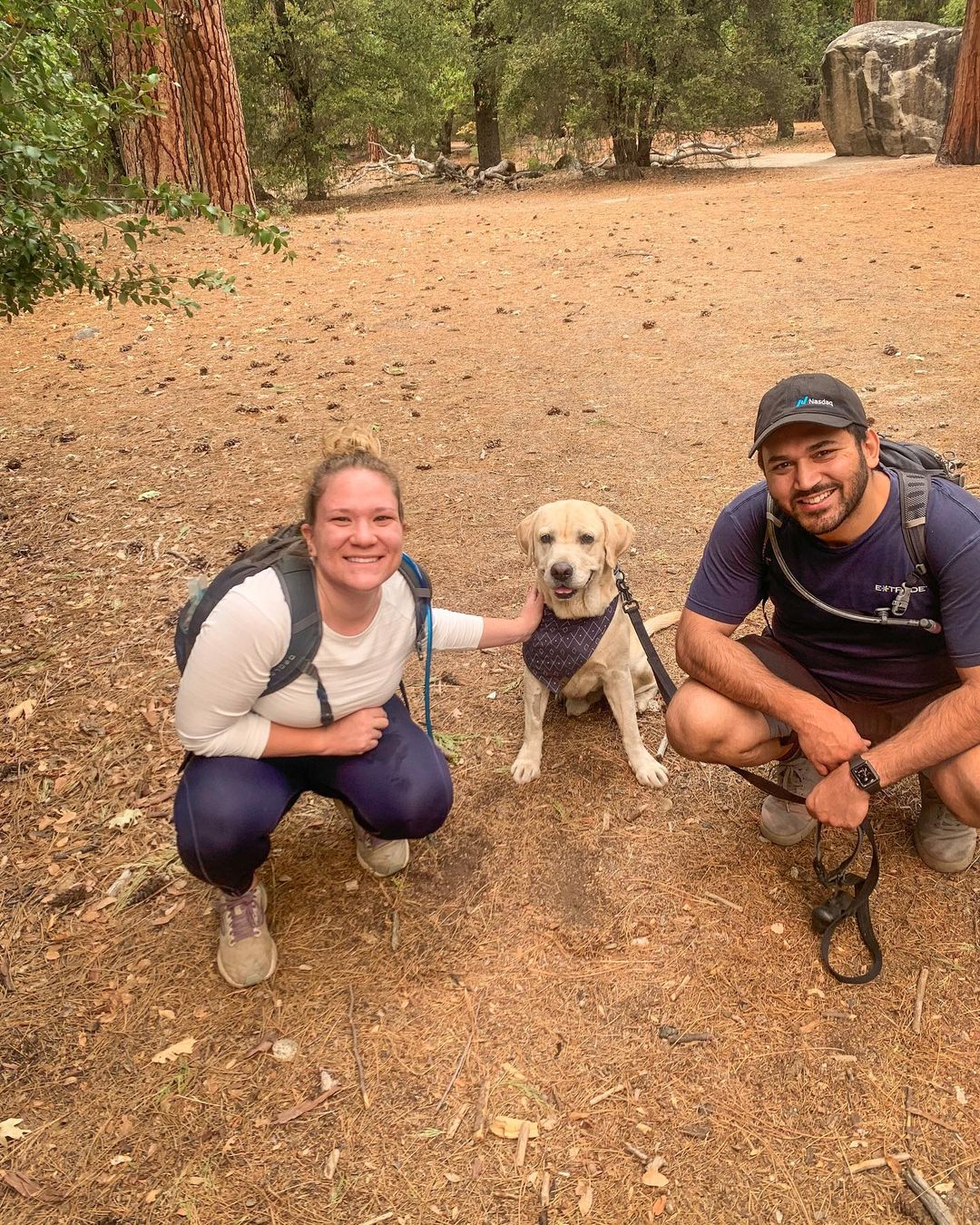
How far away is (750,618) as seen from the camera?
437 cm

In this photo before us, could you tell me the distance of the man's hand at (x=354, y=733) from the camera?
254 centimetres

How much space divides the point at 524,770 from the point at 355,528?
1.57 meters

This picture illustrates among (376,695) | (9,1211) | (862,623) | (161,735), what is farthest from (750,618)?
(9,1211)

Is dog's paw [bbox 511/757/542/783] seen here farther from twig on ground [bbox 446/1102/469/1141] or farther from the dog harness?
twig on ground [bbox 446/1102/469/1141]

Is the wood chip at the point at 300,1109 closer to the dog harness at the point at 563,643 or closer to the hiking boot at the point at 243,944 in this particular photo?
the hiking boot at the point at 243,944

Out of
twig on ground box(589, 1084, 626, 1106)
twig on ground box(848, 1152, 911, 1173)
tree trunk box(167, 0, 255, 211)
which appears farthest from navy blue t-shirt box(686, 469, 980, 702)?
tree trunk box(167, 0, 255, 211)

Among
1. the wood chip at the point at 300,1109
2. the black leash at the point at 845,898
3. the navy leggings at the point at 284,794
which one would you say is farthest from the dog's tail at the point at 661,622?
the wood chip at the point at 300,1109

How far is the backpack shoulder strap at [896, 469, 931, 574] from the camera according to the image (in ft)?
8.00

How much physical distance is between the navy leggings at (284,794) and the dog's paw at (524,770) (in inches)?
28.9

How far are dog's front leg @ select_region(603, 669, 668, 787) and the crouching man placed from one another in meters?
0.45

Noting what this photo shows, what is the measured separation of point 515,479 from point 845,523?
12.3ft

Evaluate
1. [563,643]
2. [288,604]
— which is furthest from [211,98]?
[288,604]

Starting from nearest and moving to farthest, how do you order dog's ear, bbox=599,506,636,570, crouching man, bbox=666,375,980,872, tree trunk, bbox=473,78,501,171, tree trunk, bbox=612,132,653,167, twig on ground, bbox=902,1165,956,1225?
twig on ground, bbox=902,1165,956,1225 < crouching man, bbox=666,375,980,872 < dog's ear, bbox=599,506,636,570 < tree trunk, bbox=612,132,653,167 < tree trunk, bbox=473,78,501,171

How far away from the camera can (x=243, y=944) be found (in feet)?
8.60
